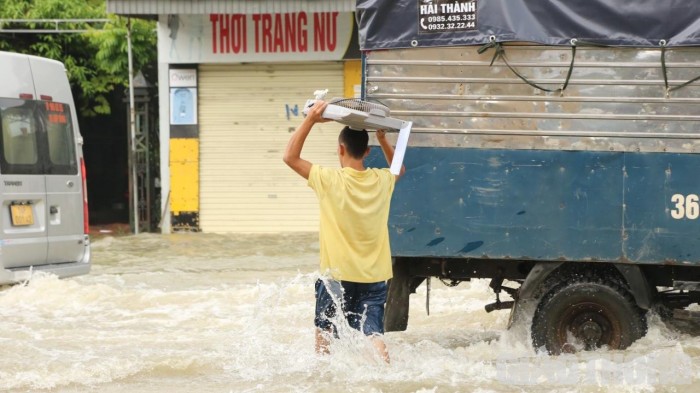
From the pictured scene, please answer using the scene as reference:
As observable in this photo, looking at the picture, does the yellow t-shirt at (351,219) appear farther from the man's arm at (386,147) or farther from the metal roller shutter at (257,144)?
the metal roller shutter at (257,144)

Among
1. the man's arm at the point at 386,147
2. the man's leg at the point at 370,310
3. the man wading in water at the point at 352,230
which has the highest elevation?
the man's arm at the point at 386,147

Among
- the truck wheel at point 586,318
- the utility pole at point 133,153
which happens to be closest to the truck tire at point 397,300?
the truck wheel at point 586,318

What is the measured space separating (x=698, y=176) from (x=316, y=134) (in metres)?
10.6

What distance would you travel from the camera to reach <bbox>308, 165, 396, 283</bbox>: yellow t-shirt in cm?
586

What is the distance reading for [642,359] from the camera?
6691mm

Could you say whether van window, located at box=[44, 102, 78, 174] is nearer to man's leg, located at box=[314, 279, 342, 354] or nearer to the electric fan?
man's leg, located at box=[314, 279, 342, 354]

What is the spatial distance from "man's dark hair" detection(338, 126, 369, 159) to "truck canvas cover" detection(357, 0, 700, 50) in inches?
46.3

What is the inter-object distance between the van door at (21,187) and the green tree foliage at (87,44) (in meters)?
6.92

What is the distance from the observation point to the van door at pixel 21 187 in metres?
10.3

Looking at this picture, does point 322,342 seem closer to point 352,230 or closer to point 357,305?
point 357,305

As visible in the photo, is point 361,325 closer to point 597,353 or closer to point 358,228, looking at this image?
point 358,228

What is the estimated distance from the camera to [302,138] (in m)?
5.81

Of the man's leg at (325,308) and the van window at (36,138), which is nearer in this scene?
the man's leg at (325,308)

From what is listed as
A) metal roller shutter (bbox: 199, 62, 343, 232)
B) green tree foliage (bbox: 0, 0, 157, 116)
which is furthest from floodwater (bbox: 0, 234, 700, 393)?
green tree foliage (bbox: 0, 0, 157, 116)
